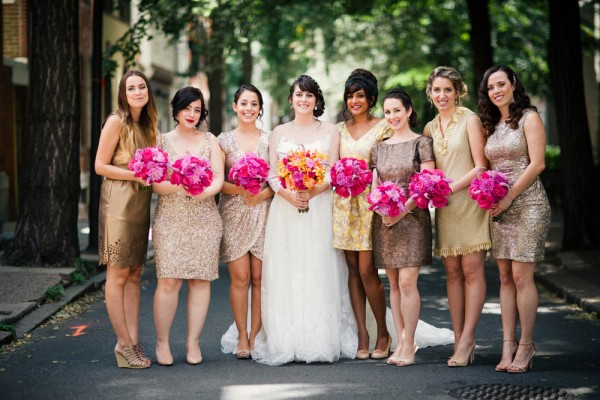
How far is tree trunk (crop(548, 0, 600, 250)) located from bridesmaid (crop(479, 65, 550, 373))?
875cm

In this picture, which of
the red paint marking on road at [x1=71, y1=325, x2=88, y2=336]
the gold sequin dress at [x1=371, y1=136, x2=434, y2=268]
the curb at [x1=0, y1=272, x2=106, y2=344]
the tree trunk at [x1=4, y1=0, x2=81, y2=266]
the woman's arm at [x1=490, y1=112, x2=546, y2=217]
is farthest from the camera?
the tree trunk at [x1=4, y1=0, x2=81, y2=266]

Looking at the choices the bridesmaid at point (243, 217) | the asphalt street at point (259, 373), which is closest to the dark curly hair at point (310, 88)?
the bridesmaid at point (243, 217)

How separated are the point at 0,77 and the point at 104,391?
1493cm

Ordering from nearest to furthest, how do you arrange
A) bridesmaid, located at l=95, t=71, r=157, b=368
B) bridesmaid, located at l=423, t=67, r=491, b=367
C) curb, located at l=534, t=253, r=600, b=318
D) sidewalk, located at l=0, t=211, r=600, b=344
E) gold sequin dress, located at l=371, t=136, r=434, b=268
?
bridesmaid, located at l=95, t=71, r=157, b=368
bridesmaid, located at l=423, t=67, r=491, b=367
gold sequin dress, located at l=371, t=136, r=434, b=268
sidewalk, located at l=0, t=211, r=600, b=344
curb, located at l=534, t=253, r=600, b=318

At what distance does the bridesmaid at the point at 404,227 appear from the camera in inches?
311

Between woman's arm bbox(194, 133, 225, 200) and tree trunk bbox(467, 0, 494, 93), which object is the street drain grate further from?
Result: tree trunk bbox(467, 0, 494, 93)

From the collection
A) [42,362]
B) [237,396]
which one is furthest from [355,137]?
[42,362]

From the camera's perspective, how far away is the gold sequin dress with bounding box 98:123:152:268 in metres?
7.68

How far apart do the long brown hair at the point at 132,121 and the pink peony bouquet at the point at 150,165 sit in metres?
0.41

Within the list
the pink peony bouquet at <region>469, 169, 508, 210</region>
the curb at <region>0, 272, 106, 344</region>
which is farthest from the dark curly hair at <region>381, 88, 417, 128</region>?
the curb at <region>0, 272, 106, 344</region>

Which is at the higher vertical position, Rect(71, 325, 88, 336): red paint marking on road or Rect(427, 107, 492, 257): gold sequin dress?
Rect(427, 107, 492, 257): gold sequin dress

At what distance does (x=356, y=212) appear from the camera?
8.23m

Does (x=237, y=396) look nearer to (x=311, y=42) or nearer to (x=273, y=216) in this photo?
(x=273, y=216)

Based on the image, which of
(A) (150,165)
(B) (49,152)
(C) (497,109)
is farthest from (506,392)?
(B) (49,152)
